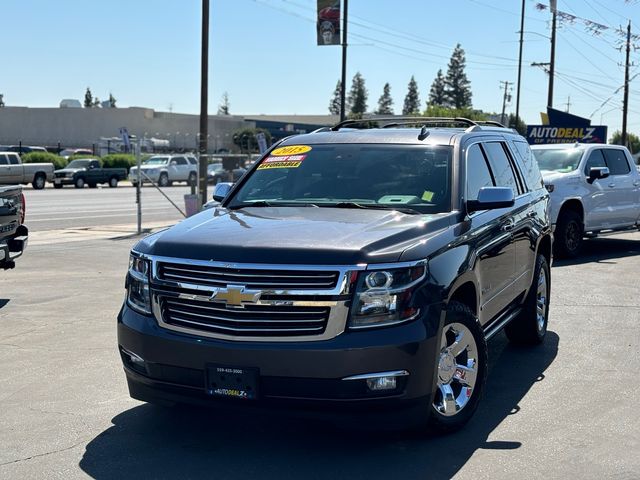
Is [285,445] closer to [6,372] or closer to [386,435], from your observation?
[386,435]

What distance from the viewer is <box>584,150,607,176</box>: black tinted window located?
14.3 meters

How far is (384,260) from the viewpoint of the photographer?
441 centimetres

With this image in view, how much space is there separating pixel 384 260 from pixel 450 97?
122 m

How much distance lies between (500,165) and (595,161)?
8663 mm

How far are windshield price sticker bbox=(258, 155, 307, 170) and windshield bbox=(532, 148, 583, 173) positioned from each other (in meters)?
9.11

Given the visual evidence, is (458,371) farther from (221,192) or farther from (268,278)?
(221,192)

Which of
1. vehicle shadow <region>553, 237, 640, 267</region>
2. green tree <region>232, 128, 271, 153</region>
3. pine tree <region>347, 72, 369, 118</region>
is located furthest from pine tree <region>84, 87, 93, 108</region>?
vehicle shadow <region>553, 237, 640, 267</region>

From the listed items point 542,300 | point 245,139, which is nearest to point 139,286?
point 542,300

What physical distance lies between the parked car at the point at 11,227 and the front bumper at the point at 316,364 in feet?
16.5

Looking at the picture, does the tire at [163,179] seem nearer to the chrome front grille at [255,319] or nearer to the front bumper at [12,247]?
the front bumper at [12,247]

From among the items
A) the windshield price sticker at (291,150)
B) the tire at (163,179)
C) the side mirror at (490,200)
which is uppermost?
the windshield price sticker at (291,150)

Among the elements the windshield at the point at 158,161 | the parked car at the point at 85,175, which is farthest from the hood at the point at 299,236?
the windshield at the point at 158,161

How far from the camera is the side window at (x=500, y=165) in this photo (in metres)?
6.55

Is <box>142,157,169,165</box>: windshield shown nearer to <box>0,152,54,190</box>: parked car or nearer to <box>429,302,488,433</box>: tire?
<box>0,152,54,190</box>: parked car
